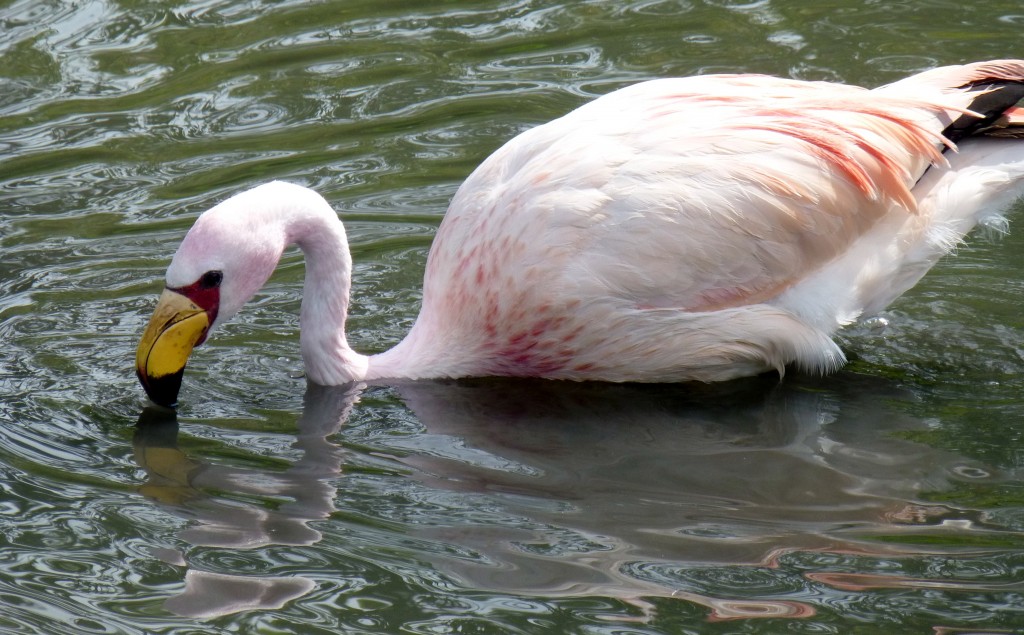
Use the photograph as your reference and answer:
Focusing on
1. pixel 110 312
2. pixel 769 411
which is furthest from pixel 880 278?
pixel 110 312

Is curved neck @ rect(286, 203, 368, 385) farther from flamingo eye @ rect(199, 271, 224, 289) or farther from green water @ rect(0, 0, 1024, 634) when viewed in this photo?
flamingo eye @ rect(199, 271, 224, 289)

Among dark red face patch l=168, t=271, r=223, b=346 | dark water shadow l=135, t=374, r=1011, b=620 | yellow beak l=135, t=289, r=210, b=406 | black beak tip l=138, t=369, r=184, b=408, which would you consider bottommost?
dark water shadow l=135, t=374, r=1011, b=620

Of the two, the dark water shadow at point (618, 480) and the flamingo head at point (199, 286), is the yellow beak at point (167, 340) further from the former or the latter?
the dark water shadow at point (618, 480)

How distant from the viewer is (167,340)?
218 inches

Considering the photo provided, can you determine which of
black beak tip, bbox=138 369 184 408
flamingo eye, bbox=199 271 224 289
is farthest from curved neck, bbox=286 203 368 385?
black beak tip, bbox=138 369 184 408

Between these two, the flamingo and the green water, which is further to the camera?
the flamingo

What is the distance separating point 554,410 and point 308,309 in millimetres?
1069

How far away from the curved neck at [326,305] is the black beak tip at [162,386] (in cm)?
56

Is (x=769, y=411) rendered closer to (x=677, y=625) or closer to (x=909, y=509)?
(x=909, y=509)

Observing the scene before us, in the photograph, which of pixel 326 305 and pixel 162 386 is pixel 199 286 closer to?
pixel 162 386

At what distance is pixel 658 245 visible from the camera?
5.64 metres

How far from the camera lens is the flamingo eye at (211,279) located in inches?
217

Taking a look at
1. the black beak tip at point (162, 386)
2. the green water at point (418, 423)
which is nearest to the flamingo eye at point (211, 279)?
the black beak tip at point (162, 386)

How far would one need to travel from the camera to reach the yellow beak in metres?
5.52
